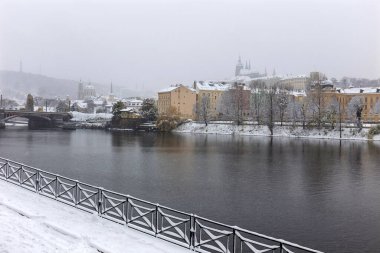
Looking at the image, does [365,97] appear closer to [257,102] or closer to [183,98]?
[257,102]

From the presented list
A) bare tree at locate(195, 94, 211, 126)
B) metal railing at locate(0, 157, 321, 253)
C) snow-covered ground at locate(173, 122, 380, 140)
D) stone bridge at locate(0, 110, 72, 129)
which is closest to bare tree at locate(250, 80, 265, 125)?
snow-covered ground at locate(173, 122, 380, 140)

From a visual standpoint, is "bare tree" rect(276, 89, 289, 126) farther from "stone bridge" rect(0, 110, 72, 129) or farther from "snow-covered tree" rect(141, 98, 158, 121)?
"stone bridge" rect(0, 110, 72, 129)

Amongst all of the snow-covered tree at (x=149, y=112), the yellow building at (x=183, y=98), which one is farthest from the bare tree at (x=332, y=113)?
the yellow building at (x=183, y=98)

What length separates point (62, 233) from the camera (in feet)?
53.0

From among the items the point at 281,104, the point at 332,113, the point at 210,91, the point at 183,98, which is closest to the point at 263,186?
the point at 332,113

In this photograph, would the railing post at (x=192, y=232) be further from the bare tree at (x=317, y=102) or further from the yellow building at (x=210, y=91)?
the yellow building at (x=210, y=91)

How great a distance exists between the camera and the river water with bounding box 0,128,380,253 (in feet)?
73.8

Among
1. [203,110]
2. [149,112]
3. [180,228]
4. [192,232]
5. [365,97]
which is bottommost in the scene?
[180,228]

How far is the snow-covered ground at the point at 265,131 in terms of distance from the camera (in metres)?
89.6

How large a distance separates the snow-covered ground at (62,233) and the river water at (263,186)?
26.1ft

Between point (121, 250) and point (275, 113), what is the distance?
95367mm

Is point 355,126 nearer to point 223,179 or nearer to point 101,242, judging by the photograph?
point 223,179

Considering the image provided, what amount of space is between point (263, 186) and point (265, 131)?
70.7 m

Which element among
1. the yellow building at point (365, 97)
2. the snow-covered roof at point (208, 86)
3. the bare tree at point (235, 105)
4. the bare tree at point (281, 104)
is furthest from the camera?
the snow-covered roof at point (208, 86)
